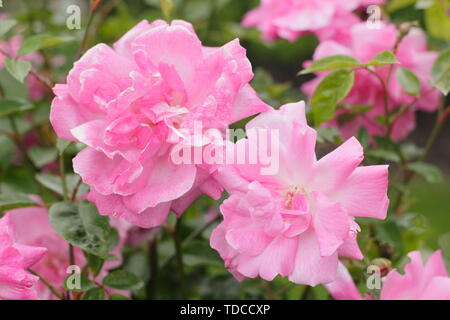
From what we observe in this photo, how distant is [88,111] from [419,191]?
10.6ft

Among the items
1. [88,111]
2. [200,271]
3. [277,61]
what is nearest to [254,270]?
[88,111]

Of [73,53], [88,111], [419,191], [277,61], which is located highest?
[277,61]

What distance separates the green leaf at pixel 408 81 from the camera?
82cm

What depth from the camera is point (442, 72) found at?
2.62 feet

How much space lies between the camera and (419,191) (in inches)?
144

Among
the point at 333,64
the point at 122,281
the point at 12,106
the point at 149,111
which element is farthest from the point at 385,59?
the point at 12,106

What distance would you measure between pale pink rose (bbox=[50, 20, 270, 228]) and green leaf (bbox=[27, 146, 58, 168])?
38cm

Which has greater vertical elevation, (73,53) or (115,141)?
(73,53)

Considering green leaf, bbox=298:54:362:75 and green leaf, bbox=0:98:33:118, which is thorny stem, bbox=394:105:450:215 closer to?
green leaf, bbox=298:54:362:75

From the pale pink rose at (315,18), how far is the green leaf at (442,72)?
8.5 inches

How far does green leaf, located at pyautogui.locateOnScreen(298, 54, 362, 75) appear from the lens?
76cm

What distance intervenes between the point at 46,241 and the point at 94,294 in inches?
5.4

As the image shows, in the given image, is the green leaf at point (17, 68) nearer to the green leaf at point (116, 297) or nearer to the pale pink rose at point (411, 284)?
the green leaf at point (116, 297)
